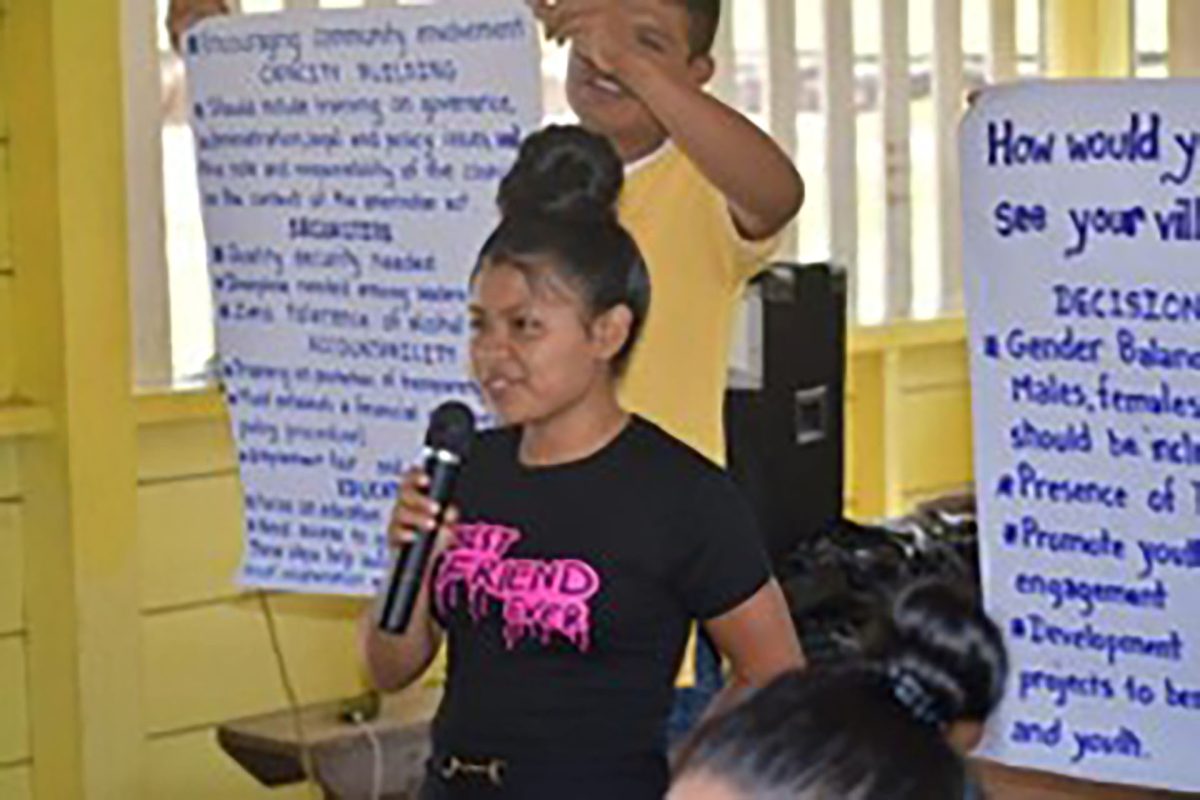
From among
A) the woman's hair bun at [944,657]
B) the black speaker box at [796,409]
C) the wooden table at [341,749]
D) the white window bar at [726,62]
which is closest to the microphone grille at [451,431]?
the woman's hair bun at [944,657]

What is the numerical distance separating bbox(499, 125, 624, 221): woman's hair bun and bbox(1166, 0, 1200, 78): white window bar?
2939 mm

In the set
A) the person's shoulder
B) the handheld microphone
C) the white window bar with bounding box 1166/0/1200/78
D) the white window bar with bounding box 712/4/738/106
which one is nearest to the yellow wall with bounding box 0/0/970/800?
the white window bar with bounding box 712/4/738/106

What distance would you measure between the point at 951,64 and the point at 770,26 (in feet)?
1.82

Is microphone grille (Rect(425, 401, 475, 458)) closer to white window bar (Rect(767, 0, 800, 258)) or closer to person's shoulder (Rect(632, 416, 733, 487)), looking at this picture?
person's shoulder (Rect(632, 416, 733, 487))

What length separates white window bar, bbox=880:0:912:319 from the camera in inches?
193

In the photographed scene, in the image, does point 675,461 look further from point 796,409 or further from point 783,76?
A: point 783,76

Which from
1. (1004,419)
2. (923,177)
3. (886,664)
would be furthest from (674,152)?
(923,177)

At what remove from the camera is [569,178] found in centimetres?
238

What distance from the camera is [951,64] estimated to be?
5.04 metres

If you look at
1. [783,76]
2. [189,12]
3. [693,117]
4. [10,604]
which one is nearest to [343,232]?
[189,12]

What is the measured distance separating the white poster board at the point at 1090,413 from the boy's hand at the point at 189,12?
1036 mm

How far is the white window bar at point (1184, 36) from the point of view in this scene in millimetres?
5117

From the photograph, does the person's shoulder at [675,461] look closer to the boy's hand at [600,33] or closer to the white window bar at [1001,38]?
the boy's hand at [600,33]

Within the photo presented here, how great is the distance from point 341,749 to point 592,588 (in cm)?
152
